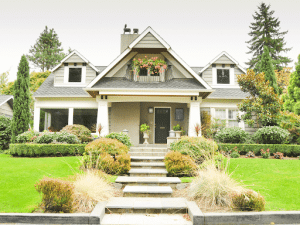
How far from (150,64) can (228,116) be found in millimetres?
5836

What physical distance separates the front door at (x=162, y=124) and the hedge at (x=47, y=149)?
529 centimetres

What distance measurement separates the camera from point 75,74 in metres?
14.8

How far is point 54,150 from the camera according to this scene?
10438mm

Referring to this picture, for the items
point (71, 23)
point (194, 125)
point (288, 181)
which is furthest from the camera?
point (71, 23)

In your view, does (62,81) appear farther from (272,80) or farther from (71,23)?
(272,80)

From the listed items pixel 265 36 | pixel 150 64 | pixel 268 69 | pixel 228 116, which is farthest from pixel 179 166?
pixel 265 36

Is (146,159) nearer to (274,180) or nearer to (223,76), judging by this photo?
(274,180)

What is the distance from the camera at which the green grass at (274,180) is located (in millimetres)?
5207

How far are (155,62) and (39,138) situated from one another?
729 centimetres

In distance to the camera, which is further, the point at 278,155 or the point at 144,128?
the point at 144,128

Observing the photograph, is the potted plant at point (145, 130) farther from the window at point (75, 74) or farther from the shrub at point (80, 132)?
the window at point (75, 74)

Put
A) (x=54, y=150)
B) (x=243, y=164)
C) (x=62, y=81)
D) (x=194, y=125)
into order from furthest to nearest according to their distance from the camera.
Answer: (x=62, y=81) < (x=194, y=125) < (x=54, y=150) < (x=243, y=164)

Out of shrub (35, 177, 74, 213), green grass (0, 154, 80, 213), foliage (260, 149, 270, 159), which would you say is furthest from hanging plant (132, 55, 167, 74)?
shrub (35, 177, 74, 213)

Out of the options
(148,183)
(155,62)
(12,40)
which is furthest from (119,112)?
(12,40)
